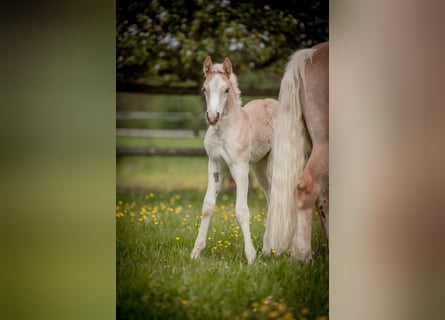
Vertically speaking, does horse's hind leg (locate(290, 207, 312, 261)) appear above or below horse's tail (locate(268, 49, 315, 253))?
below

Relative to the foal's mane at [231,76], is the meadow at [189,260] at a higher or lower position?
lower

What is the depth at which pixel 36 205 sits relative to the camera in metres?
3.47

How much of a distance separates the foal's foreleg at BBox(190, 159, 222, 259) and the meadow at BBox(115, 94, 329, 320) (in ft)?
0.09

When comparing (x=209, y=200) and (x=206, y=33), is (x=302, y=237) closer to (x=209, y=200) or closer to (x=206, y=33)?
(x=209, y=200)

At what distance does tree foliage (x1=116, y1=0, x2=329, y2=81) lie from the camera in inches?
139

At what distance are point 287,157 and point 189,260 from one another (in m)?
0.80

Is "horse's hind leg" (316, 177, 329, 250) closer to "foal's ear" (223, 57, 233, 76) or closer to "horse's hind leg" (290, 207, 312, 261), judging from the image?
"horse's hind leg" (290, 207, 312, 261)

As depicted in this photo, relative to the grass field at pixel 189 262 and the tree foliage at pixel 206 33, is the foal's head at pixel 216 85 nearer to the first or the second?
the tree foliage at pixel 206 33

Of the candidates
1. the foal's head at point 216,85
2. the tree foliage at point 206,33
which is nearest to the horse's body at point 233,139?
the foal's head at point 216,85

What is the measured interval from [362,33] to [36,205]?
2.04 meters

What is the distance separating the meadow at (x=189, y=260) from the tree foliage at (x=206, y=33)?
1.42ft

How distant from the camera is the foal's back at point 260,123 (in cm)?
365

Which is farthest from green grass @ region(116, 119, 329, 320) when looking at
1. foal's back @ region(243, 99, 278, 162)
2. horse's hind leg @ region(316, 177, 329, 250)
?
foal's back @ region(243, 99, 278, 162)

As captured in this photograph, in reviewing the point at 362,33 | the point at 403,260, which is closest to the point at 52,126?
the point at 362,33
